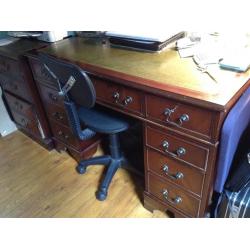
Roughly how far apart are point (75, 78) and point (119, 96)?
0.68ft

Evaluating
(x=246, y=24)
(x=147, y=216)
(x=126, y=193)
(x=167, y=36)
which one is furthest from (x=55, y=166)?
(x=246, y=24)

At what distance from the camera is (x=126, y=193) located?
154cm

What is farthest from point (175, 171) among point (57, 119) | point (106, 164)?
point (57, 119)

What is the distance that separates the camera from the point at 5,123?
2.13m

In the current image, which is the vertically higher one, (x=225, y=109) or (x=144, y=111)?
(x=225, y=109)

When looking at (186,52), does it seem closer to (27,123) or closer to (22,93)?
(22,93)

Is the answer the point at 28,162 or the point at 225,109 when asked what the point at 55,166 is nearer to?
the point at 28,162

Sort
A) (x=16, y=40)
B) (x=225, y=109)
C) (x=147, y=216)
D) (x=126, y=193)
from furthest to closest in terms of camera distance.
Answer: (x=16, y=40)
(x=126, y=193)
(x=147, y=216)
(x=225, y=109)

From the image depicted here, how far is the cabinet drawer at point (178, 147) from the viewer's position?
955 millimetres

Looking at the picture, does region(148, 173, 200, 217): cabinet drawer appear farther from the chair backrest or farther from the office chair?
the chair backrest

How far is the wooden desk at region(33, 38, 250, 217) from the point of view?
857 millimetres

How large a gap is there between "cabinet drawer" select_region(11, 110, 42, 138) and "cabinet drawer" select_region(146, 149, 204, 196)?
1034 millimetres

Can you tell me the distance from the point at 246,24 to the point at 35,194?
1.49 m

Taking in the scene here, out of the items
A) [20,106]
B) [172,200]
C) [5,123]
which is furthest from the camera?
[5,123]
